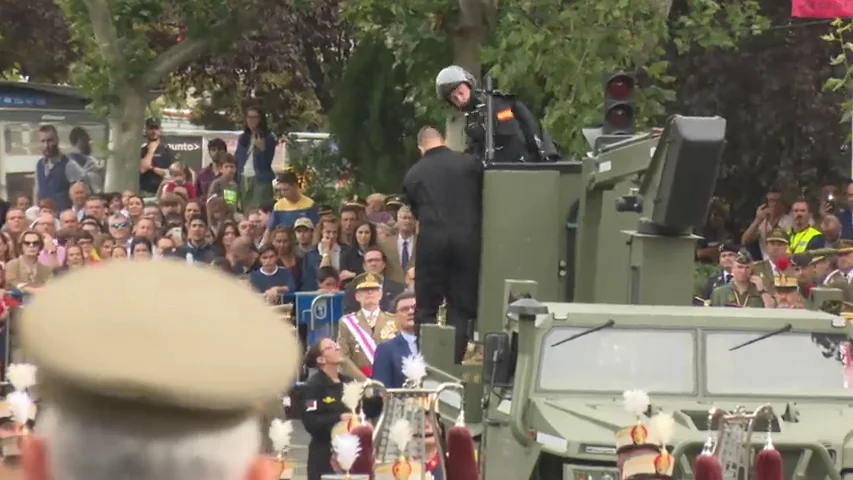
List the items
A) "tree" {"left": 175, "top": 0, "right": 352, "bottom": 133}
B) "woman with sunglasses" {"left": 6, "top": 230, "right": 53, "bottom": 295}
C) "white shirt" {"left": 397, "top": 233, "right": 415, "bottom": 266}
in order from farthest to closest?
"tree" {"left": 175, "top": 0, "right": 352, "bottom": 133}, "white shirt" {"left": 397, "top": 233, "right": 415, "bottom": 266}, "woman with sunglasses" {"left": 6, "top": 230, "right": 53, "bottom": 295}

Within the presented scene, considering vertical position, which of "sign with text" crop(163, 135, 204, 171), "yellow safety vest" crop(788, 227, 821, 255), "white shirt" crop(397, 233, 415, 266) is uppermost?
"sign with text" crop(163, 135, 204, 171)

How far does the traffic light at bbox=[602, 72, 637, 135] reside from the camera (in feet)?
34.7

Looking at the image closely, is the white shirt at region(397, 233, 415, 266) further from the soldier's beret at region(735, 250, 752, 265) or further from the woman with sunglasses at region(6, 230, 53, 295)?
the woman with sunglasses at region(6, 230, 53, 295)

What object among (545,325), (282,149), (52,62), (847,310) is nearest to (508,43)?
(847,310)

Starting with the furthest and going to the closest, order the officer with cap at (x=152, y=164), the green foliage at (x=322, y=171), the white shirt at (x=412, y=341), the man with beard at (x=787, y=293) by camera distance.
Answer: the officer with cap at (x=152, y=164)
the green foliage at (x=322, y=171)
the man with beard at (x=787, y=293)
the white shirt at (x=412, y=341)

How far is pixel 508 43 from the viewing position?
1705 centimetres

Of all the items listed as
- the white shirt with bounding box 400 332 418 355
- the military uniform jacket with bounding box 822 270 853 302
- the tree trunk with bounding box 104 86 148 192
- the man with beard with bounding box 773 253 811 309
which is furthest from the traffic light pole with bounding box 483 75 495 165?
the tree trunk with bounding box 104 86 148 192

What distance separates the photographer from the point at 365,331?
12.5 m

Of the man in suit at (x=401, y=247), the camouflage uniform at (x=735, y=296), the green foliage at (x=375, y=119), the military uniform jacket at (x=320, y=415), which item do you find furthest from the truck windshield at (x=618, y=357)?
the green foliage at (x=375, y=119)

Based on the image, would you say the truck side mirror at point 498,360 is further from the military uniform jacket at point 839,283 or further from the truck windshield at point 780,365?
the military uniform jacket at point 839,283

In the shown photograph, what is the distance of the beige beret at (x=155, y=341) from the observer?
6.72ft

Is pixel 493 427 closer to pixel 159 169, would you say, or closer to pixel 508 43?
pixel 508 43

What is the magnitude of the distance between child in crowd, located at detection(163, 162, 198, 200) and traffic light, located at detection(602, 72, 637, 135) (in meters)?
10.7

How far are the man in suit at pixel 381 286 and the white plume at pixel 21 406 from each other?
7.79 m
